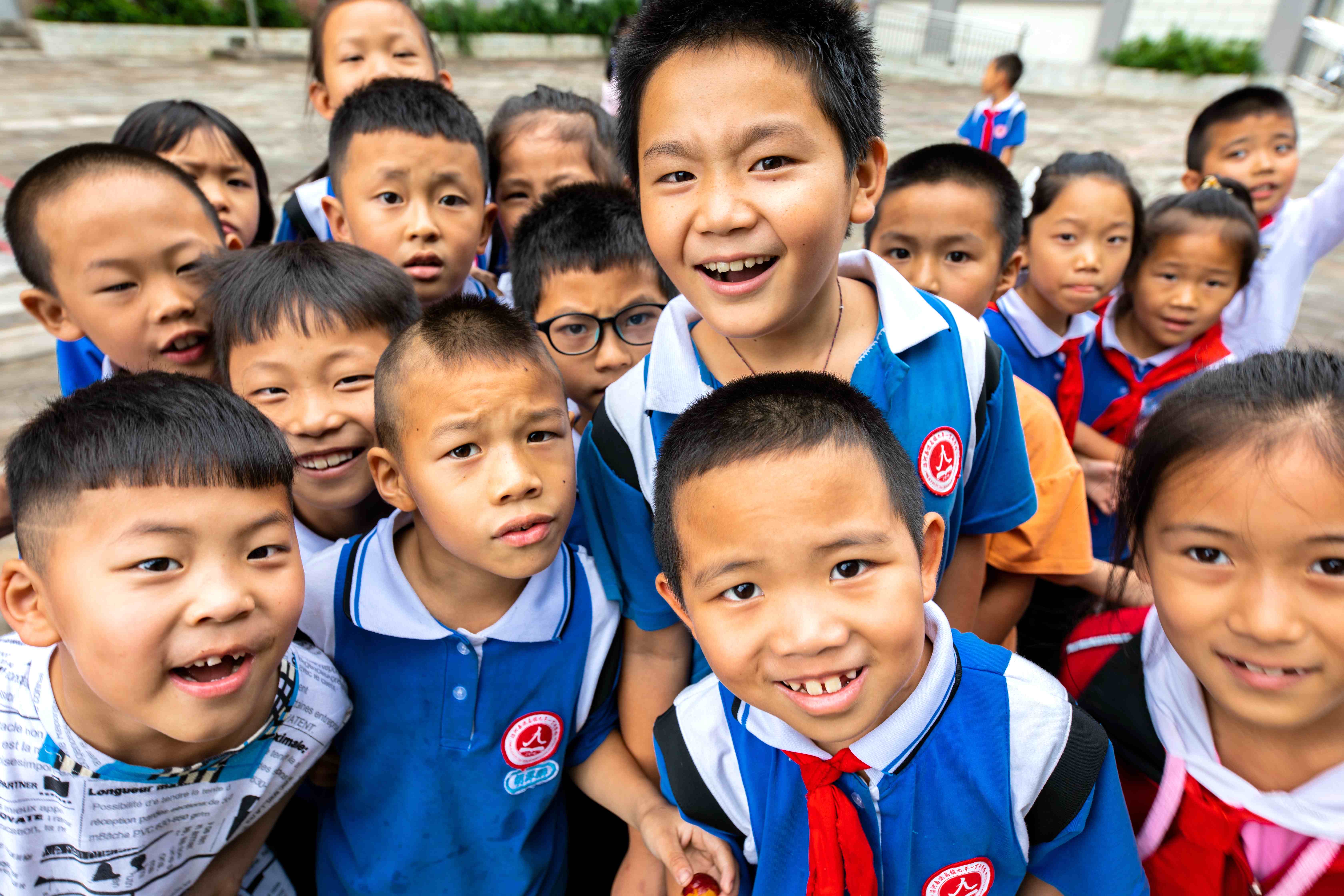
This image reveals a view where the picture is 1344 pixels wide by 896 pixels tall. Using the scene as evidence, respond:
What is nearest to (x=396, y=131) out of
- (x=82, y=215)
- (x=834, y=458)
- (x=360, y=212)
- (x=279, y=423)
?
(x=360, y=212)

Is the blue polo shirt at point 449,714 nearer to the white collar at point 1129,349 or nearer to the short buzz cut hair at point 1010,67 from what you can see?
the white collar at point 1129,349

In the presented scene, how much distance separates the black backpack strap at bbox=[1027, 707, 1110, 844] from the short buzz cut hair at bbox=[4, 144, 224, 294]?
2.16 metres

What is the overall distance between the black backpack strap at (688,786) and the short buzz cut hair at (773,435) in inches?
9.5

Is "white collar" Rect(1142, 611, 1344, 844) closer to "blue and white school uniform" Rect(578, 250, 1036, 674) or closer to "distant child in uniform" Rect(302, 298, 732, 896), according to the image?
"blue and white school uniform" Rect(578, 250, 1036, 674)

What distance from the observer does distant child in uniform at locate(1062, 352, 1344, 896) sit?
1.05 meters

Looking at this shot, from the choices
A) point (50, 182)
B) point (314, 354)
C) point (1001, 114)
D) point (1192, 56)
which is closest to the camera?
point (314, 354)

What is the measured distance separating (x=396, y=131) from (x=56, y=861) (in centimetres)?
181

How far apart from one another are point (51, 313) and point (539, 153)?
1.46 m

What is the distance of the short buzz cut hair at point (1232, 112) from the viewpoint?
3219 mm

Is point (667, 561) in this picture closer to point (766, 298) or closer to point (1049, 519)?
point (766, 298)

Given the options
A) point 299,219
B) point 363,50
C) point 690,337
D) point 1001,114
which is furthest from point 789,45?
point 1001,114

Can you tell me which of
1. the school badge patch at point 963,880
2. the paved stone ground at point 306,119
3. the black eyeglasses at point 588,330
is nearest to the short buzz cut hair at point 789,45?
the black eyeglasses at point 588,330

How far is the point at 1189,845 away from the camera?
1.23 meters

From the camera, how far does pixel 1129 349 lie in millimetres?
2566
